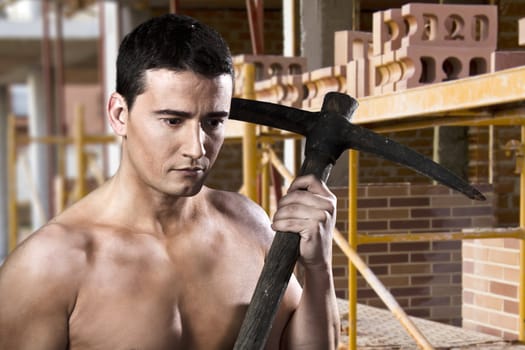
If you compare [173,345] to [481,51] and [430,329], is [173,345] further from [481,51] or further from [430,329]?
[430,329]

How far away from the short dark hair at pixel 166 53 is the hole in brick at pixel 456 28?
177 centimetres

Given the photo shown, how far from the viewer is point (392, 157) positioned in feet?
6.33

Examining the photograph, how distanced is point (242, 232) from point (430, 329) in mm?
3068

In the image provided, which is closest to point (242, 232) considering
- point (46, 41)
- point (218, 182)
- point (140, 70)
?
point (140, 70)

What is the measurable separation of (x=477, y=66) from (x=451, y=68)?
0.32ft

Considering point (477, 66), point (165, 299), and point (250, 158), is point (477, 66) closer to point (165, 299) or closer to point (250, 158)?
point (250, 158)

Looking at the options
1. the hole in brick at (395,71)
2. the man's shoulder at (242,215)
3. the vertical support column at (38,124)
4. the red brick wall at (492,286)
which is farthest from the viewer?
the vertical support column at (38,124)

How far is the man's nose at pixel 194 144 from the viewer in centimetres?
180

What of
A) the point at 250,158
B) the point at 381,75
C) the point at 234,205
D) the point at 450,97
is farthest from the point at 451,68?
the point at 234,205

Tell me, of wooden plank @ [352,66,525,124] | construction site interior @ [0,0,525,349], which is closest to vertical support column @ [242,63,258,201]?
construction site interior @ [0,0,525,349]

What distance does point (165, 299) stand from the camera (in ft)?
6.53

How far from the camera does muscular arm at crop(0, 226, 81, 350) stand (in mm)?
1835

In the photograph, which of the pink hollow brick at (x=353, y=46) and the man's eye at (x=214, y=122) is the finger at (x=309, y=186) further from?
the pink hollow brick at (x=353, y=46)

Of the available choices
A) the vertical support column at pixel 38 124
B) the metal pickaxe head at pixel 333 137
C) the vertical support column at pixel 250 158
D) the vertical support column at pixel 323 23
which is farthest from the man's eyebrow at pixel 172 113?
the vertical support column at pixel 38 124
